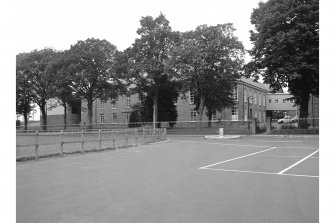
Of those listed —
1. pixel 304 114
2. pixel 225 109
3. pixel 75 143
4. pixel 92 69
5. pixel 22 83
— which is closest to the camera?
pixel 75 143

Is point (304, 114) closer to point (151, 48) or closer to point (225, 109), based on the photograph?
point (151, 48)

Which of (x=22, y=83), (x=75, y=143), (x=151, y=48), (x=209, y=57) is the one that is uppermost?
(x=151, y=48)

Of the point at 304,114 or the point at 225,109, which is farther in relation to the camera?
the point at 225,109

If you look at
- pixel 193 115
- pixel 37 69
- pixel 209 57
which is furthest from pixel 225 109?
pixel 37 69

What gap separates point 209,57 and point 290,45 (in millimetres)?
11900

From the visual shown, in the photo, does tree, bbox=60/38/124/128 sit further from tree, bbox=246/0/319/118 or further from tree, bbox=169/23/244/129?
tree, bbox=246/0/319/118

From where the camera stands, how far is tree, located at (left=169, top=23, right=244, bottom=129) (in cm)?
4225

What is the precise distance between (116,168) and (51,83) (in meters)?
42.2

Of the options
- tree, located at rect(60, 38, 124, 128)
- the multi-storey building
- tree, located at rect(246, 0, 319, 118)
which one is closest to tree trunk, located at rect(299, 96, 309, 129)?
tree, located at rect(246, 0, 319, 118)

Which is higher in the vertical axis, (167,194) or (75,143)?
(167,194)

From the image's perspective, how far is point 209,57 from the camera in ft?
140

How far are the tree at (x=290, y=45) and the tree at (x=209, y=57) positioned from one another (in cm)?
554

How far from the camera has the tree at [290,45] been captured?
31703 mm
